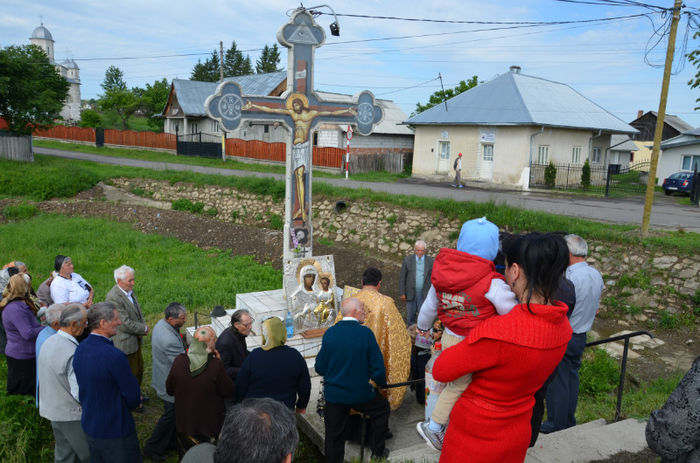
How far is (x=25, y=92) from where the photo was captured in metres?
23.3

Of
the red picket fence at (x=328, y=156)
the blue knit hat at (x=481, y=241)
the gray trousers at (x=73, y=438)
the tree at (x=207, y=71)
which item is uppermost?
the tree at (x=207, y=71)

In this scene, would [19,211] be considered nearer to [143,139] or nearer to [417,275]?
[417,275]

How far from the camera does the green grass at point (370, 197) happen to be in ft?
35.7

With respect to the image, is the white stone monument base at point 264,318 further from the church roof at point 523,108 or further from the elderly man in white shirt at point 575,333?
the church roof at point 523,108

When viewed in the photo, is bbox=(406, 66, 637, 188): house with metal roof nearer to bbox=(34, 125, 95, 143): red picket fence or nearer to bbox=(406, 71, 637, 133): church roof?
bbox=(406, 71, 637, 133): church roof

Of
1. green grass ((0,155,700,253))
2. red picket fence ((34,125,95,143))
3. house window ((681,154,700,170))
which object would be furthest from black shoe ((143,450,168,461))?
red picket fence ((34,125,95,143))

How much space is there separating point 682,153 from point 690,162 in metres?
0.65

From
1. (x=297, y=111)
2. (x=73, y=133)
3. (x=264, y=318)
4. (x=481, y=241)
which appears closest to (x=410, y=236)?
(x=297, y=111)

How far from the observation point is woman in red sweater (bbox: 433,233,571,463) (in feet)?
8.24

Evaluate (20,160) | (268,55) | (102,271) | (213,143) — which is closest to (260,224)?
(102,271)

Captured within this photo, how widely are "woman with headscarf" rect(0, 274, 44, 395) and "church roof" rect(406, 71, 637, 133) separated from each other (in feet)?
69.0

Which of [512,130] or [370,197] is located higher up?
[512,130]

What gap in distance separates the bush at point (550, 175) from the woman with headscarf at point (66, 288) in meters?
20.7

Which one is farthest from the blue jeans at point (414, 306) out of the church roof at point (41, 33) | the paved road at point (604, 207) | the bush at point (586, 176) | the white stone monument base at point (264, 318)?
the church roof at point (41, 33)
